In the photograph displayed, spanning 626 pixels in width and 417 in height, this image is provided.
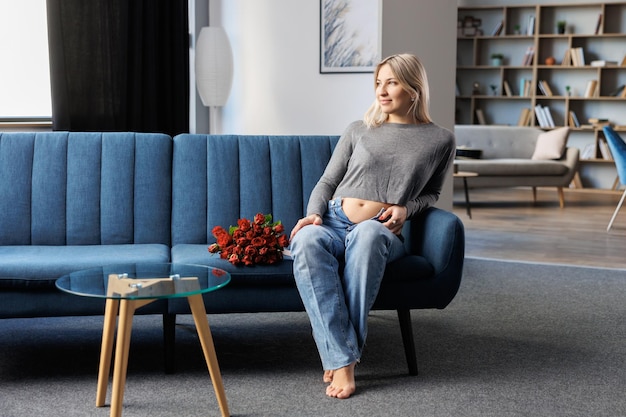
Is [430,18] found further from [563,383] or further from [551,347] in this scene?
[563,383]

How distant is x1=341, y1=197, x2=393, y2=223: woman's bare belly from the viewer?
2.93m

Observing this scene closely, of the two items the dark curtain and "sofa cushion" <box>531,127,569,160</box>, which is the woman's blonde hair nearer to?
the dark curtain

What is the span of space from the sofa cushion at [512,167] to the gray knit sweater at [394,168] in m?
4.61

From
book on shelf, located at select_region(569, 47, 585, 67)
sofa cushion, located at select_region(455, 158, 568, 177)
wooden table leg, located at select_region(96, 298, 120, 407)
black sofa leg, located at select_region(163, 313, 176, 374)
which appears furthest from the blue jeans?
book on shelf, located at select_region(569, 47, 585, 67)

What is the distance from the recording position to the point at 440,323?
355cm

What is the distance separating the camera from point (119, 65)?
473 centimetres

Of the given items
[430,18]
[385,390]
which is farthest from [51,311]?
[430,18]

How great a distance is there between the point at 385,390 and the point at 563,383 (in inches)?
24.3

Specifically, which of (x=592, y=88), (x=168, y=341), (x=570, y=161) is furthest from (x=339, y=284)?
(x=592, y=88)

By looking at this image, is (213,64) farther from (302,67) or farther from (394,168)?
(394,168)

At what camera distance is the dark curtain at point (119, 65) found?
14.9 feet

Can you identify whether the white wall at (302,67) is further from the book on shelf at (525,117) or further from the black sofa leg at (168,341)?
the book on shelf at (525,117)

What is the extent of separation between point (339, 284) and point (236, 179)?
2.83ft

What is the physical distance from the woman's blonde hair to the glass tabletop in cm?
98
